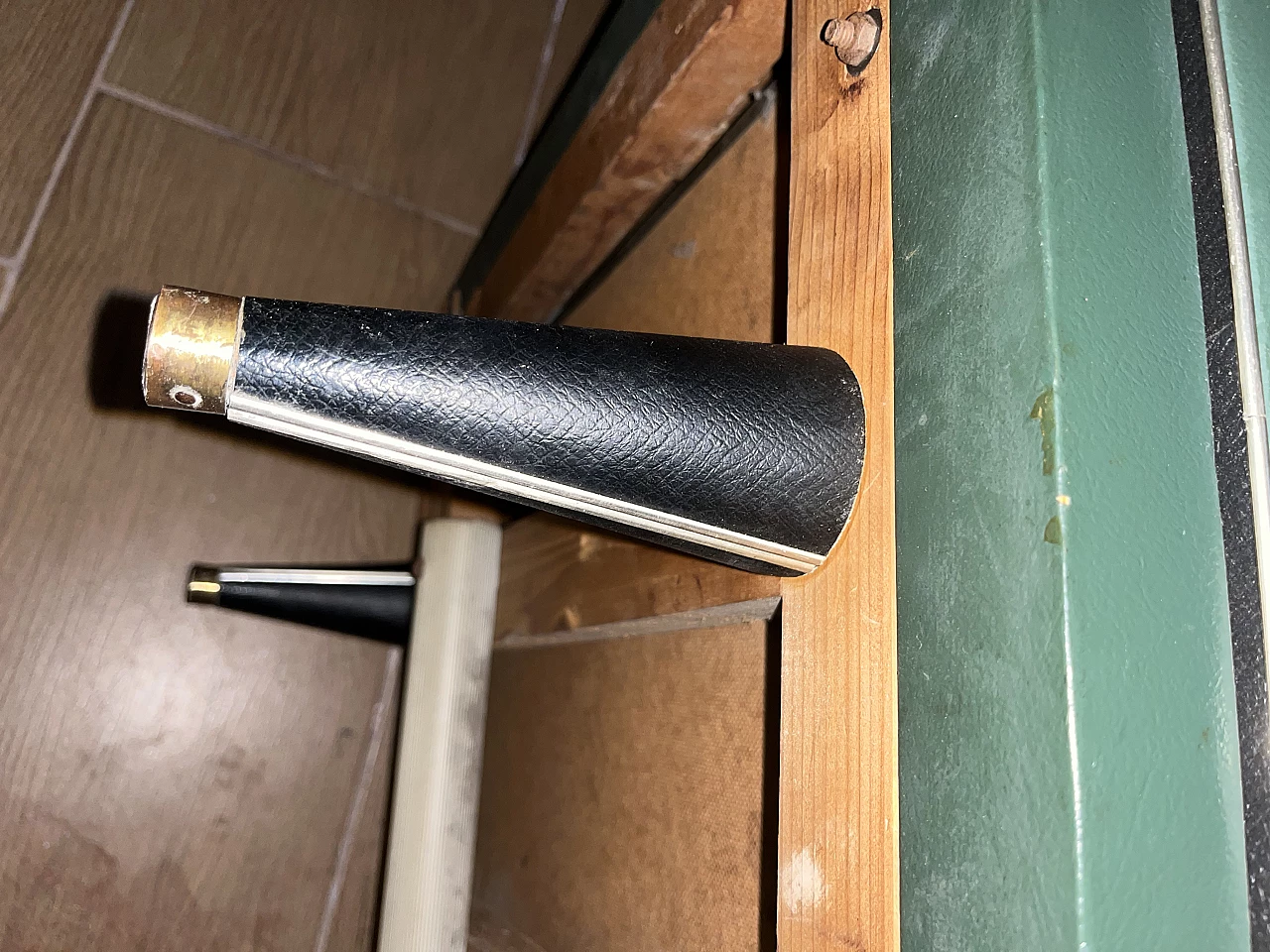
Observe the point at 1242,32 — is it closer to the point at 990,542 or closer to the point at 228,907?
the point at 990,542

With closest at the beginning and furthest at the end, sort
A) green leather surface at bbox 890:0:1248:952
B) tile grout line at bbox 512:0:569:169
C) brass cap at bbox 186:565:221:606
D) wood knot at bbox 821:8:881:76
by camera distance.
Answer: green leather surface at bbox 890:0:1248:952
wood knot at bbox 821:8:881:76
brass cap at bbox 186:565:221:606
tile grout line at bbox 512:0:569:169

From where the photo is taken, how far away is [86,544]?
39.3 inches

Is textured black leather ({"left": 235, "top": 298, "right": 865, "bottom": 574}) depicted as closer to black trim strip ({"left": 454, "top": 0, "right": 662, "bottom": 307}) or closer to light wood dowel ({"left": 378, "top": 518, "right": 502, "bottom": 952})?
black trim strip ({"left": 454, "top": 0, "right": 662, "bottom": 307})

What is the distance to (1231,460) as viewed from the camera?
0.39 meters

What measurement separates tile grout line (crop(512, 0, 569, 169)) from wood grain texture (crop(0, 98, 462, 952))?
0.37 metres

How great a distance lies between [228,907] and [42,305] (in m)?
0.71

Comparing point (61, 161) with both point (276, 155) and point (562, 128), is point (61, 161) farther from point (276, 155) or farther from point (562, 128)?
point (562, 128)

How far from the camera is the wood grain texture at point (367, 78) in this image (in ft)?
3.74

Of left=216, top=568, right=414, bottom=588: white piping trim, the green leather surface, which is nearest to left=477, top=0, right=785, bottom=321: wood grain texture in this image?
the green leather surface

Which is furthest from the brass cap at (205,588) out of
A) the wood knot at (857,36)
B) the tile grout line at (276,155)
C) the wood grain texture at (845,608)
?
the wood knot at (857,36)

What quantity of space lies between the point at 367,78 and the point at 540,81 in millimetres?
275

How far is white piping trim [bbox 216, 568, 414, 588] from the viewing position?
0.96 meters

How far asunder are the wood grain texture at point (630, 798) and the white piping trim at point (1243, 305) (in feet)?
1.00

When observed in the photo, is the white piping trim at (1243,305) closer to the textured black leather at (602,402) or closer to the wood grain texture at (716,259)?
the textured black leather at (602,402)
